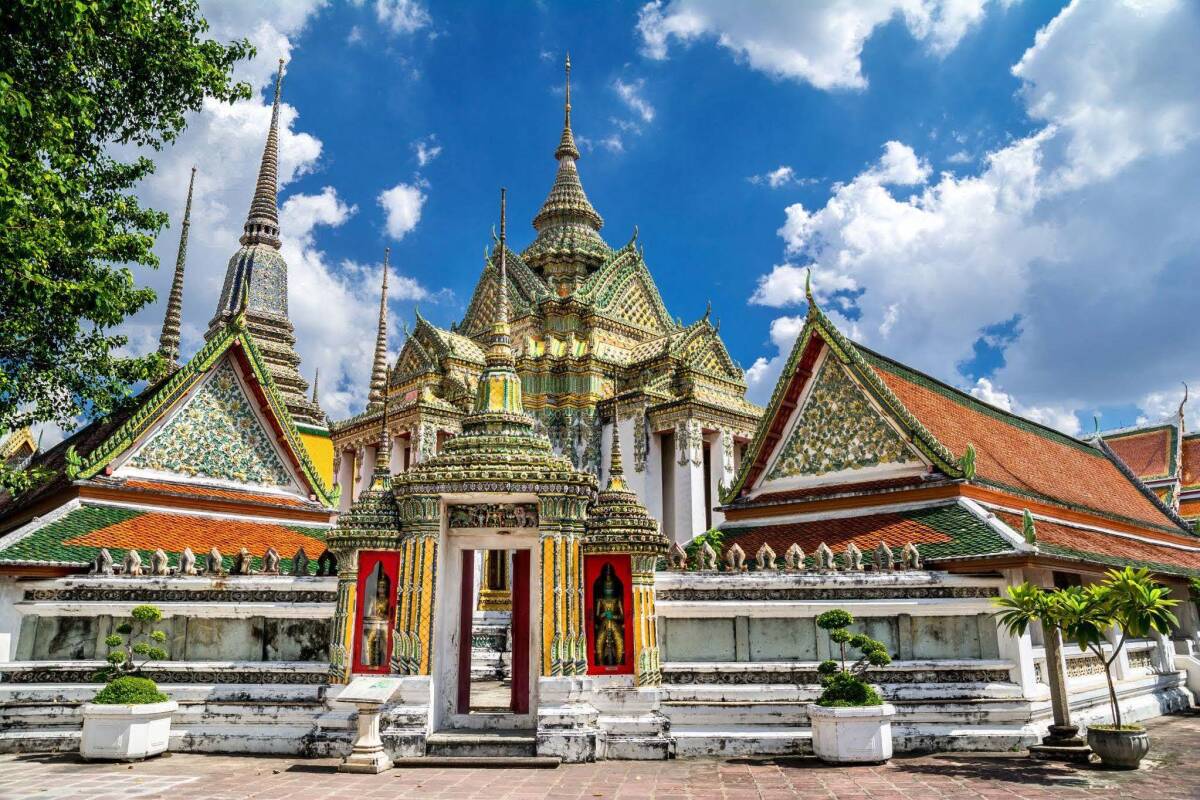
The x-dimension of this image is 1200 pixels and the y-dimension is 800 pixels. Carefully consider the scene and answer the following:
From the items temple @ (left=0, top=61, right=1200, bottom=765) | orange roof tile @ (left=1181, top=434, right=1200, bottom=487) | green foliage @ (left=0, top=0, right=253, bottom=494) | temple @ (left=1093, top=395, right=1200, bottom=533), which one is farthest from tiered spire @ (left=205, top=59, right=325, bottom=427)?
orange roof tile @ (left=1181, top=434, right=1200, bottom=487)

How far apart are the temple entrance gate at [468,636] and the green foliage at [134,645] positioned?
3.30 m

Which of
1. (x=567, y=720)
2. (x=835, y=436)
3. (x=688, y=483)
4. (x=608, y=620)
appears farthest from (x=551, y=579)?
(x=688, y=483)

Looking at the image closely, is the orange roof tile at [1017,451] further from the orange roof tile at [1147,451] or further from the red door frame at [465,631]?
the orange roof tile at [1147,451]

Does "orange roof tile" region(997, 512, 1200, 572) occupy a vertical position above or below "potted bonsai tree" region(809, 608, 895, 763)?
above

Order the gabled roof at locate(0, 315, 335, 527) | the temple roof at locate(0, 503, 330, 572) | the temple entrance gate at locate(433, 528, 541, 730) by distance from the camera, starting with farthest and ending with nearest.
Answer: the gabled roof at locate(0, 315, 335, 527) < the temple roof at locate(0, 503, 330, 572) < the temple entrance gate at locate(433, 528, 541, 730)

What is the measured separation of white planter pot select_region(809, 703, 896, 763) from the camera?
29.4 feet

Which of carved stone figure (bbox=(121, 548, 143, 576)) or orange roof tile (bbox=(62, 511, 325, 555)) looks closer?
carved stone figure (bbox=(121, 548, 143, 576))

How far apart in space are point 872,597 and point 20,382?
35.1ft

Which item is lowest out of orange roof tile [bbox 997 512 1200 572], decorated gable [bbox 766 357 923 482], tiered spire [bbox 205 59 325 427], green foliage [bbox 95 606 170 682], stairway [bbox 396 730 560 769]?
stairway [bbox 396 730 560 769]

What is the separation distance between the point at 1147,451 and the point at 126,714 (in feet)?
114

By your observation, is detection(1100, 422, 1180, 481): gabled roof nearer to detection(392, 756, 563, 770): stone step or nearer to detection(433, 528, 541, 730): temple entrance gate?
detection(433, 528, 541, 730): temple entrance gate

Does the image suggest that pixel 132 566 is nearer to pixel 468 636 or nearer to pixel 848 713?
pixel 468 636

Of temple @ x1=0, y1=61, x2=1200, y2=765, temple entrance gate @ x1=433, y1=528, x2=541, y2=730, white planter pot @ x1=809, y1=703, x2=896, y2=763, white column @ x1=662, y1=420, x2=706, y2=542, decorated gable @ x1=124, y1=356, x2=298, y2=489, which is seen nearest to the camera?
white planter pot @ x1=809, y1=703, x2=896, y2=763

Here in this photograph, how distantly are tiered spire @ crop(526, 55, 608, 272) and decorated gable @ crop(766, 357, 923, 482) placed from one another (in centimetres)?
1897
